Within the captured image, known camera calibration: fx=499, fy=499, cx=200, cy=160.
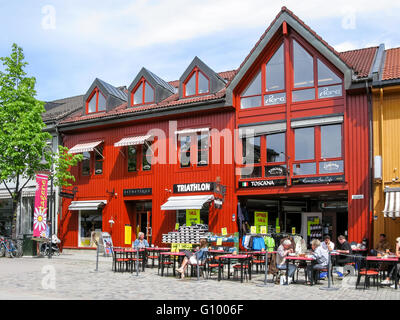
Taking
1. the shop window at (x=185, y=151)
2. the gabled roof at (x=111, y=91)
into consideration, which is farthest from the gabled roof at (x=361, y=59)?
the gabled roof at (x=111, y=91)

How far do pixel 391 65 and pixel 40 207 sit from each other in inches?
678

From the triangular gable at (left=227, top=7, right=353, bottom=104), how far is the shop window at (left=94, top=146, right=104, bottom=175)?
823cm

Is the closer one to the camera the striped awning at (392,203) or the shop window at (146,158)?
the striped awning at (392,203)

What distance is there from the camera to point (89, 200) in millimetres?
26734

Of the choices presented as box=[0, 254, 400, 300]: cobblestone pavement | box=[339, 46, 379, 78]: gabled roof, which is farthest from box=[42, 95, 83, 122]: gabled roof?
box=[339, 46, 379, 78]: gabled roof

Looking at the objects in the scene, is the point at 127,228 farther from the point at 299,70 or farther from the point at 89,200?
the point at 299,70

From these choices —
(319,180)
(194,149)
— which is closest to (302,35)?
(319,180)

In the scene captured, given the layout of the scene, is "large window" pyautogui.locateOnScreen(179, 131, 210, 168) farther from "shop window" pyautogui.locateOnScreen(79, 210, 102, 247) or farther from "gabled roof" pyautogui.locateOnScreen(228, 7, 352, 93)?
"shop window" pyautogui.locateOnScreen(79, 210, 102, 247)

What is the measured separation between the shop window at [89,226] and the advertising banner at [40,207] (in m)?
3.23

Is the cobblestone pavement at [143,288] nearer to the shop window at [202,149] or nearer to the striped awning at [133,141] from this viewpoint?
the shop window at [202,149]

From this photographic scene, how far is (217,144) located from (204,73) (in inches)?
148

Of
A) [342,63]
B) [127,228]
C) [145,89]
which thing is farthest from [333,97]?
[127,228]

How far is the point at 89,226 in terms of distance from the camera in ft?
88.5

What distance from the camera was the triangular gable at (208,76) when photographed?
2381 cm
